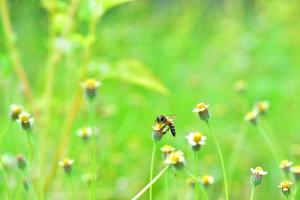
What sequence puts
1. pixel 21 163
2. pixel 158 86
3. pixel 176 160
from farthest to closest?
pixel 158 86
pixel 21 163
pixel 176 160

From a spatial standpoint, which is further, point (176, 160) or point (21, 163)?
point (21, 163)

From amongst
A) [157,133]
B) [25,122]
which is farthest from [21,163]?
[157,133]

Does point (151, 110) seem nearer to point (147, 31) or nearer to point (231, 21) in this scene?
point (231, 21)

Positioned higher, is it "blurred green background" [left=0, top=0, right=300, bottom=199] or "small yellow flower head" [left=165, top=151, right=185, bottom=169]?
"blurred green background" [left=0, top=0, right=300, bottom=199]

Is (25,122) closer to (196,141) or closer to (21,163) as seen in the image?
(21,163)

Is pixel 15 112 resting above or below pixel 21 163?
above

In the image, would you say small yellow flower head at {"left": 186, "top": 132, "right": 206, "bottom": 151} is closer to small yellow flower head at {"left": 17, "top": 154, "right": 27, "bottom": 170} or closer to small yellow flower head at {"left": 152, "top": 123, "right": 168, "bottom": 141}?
small yellow flower head at {"left": 152, "top": 123, "right": 168, "bottom": 141}

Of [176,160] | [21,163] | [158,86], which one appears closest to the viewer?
[176,160]

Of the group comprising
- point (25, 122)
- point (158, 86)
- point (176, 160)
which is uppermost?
point (158, 86)

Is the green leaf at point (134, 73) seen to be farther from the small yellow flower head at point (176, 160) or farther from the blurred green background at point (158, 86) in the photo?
the small yellow flower head at point (176, 160)

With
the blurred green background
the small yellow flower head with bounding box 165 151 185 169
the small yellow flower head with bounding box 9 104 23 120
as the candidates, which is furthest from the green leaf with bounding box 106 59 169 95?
the small yellow flower head with bounding box 165 151 185 169
